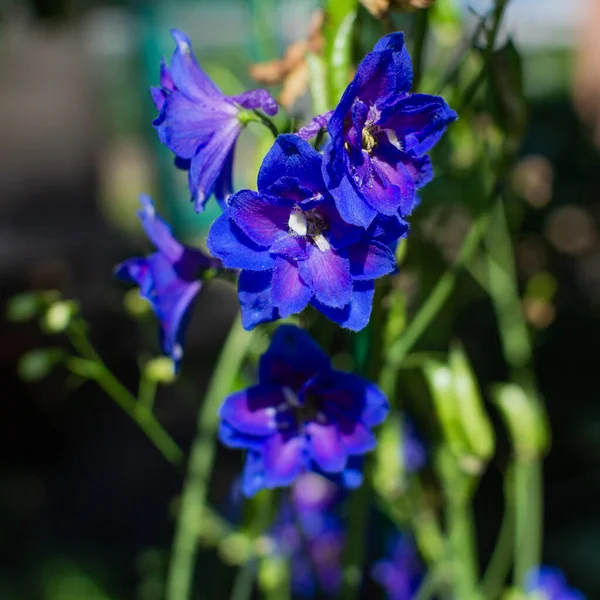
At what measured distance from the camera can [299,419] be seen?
82 centimetres

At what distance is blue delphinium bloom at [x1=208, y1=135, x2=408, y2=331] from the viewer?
0.64m

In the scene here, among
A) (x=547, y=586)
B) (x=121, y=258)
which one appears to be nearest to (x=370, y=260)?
(x=547, y=586)

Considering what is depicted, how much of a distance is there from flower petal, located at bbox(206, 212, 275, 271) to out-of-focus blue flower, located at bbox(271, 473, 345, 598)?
91 cm

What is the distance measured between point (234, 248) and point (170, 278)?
0.53 ft

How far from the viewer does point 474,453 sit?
914 millimetres

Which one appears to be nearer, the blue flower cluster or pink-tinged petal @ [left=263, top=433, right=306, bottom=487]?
the blue flower cluster

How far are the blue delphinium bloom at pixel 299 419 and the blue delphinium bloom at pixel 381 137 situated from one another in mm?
186


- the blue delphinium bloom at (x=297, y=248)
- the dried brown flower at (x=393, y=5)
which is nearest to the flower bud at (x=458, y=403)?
the blue delphinium bloom at (x=297, y=248)

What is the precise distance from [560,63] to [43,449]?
259 cm

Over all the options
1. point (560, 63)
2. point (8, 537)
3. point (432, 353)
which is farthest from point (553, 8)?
point (432, 353)

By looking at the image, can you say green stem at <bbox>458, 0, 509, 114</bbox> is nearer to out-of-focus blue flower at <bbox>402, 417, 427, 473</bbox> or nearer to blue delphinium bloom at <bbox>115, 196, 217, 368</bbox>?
blue delphinium bloom at <bbox>115, 196, 217, 368</bbox>

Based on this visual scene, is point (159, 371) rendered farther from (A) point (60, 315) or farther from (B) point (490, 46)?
(B) point (490, 46)

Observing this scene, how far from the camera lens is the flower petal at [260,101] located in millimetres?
719

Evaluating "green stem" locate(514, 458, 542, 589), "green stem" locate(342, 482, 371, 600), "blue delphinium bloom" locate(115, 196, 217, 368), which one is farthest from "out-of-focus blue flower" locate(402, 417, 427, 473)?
"blue delphinium bloom" locate(115, 196, 217, 368)
